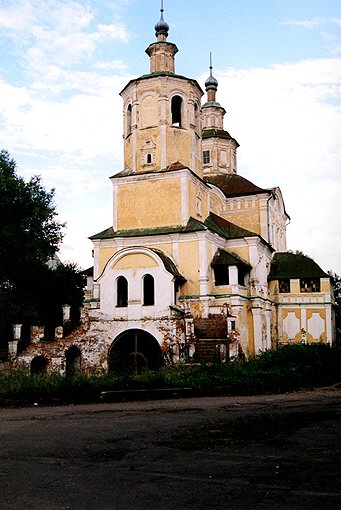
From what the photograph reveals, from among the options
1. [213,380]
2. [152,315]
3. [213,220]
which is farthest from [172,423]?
[213,220]

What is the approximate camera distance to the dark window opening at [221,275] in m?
28.7

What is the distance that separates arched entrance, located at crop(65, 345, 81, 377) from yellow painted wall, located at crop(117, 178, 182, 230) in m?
6.73

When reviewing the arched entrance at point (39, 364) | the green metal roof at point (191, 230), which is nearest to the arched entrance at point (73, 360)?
the arched entrance at point (39, 364)

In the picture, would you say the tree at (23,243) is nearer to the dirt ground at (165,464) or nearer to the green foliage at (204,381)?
the green foliage at (204,381)

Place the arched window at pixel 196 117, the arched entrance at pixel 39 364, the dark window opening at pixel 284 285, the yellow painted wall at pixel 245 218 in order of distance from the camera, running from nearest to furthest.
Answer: the arched entrance at pixel 39 364
the arched window at pixel 196 117
the dark window opening at pixel 284 285
the yellow painted wall at pixel 245 218

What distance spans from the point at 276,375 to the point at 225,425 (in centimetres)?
796

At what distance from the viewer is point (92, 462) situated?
795 centimetres

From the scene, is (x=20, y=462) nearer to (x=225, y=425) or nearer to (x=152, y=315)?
(x=225, y=425)

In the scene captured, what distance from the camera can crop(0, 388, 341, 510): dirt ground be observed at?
6.11 meters

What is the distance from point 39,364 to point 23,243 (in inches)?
257

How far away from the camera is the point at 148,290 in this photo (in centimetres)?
2758

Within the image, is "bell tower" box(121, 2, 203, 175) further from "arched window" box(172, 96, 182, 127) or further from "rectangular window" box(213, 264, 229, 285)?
"rectangular window" box(213, 264, 229, 285)

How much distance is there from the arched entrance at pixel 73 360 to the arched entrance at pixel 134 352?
5.60 ft

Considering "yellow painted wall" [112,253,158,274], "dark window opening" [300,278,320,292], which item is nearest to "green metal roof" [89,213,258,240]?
"yellow painted wall" [112,253,158,274]
